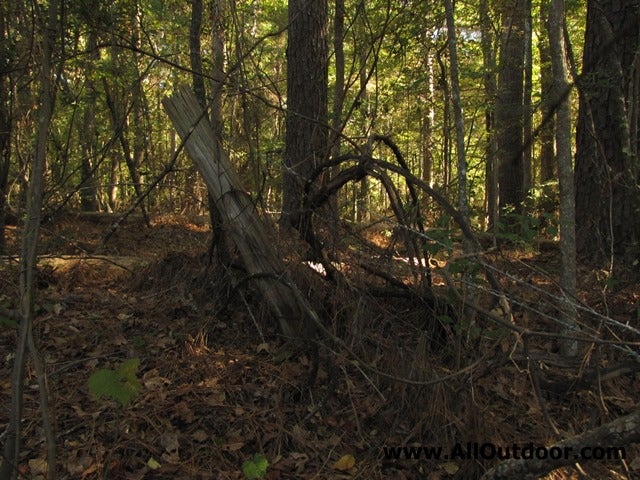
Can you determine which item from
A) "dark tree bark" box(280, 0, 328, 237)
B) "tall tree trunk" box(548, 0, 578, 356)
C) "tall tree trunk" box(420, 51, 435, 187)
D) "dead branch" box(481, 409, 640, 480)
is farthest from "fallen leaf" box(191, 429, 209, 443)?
"tall tree trunk" box(420, 51, 435, 187)

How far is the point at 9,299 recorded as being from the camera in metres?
4.09

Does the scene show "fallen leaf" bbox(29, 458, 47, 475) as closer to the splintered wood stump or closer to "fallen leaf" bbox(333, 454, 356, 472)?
"fallen leaf" bbox(333, 454, 356, 472)

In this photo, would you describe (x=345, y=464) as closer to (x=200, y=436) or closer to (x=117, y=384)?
(x=200, y=436)

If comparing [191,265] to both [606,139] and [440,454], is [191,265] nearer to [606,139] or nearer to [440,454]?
[440,454]

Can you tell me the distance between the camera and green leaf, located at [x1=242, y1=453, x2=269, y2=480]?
278cm

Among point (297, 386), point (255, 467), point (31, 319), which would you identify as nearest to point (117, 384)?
point (31, 319)

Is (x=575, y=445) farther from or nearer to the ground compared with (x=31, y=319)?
nearer to the ground

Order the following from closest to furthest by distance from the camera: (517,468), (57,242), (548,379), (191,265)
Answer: (517,468) → (548,379) → (57,242) → (191,265)

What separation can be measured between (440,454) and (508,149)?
26.9 feet

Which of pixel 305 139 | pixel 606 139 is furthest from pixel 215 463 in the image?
pixel 606 139

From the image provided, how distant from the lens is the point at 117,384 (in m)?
2.48

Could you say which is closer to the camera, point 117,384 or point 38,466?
point 117,384

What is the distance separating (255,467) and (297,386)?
0.80 metres

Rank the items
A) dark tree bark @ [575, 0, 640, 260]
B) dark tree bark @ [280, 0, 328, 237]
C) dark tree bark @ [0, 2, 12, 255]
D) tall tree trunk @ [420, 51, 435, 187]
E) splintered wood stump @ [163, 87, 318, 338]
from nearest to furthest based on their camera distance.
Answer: splintered wood stump @ [163, 87, 318, 338]
dark tree bark @ [0, 2, 12, 255]
dark tree bark @ [575, 0, 640, 260]
dark tree bark @ [280, 0, 328, 237]
tall tree trunk @ [420, 51, 435, 187]
